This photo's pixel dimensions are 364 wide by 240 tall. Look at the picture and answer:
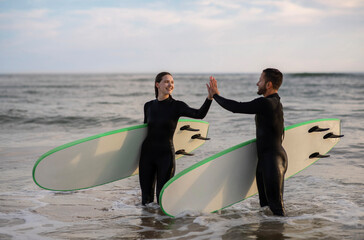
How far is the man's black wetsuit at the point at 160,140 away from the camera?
4492 millimetres

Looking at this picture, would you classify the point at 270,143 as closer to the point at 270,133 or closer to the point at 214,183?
the point at 270,133

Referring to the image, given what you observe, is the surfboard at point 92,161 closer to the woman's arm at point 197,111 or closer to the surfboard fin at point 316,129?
the woman's arm at point 197,111

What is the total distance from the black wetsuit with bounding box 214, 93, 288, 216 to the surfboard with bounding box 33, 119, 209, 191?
1289 mm

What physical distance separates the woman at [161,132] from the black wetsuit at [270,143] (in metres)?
0.59

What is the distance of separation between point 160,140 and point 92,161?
889 mm

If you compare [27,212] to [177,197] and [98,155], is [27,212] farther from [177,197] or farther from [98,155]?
[177,197]

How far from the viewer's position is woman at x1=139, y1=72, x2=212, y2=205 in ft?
14.7

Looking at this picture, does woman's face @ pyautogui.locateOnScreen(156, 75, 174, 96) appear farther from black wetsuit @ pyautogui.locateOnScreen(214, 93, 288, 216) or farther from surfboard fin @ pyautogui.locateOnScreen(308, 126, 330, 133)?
surfboard fin @ pyautogui.locateOnScreen(308, 126, 330, 133)

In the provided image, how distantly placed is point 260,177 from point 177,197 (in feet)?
2.97

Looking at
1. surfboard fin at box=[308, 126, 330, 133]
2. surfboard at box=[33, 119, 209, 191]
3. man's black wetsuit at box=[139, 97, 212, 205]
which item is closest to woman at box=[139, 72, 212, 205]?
man's black wetsuit at box=[139, 97, 212, 205]

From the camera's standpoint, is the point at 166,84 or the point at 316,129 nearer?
the point at 166,84

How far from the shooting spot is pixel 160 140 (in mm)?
4551

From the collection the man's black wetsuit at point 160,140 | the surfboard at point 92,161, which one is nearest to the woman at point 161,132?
the man's black wetsuit at point 160,140

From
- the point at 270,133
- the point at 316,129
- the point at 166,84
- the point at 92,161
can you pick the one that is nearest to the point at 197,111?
the point at 166,84
